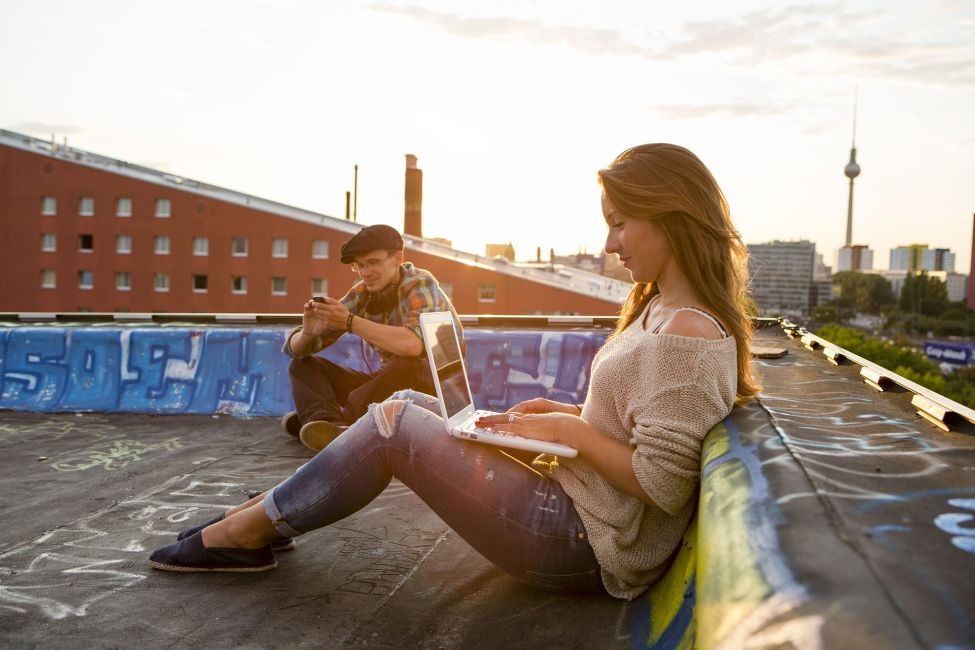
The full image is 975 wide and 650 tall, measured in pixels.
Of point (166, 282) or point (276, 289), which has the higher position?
point (166, 282)

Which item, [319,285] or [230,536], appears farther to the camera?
[319,285]

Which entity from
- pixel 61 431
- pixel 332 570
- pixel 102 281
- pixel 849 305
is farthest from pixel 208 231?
pixel 849 305

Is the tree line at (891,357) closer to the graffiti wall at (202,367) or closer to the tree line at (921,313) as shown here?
the graffiti wall at (202,367)

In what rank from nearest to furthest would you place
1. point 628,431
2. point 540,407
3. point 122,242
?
point 628,431, point 540,407, point 122,242

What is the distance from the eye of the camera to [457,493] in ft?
9.00

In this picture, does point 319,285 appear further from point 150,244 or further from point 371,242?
point 371,242

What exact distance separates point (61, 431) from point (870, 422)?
685cm

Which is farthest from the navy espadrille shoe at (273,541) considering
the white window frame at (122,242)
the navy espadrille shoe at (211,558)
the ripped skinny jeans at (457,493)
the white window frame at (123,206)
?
the white window frame at (122,242)

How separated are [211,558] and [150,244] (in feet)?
182

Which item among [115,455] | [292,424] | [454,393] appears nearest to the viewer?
[454,393]

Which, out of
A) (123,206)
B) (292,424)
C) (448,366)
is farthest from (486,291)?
(448,366)

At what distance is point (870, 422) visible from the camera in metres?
2.41

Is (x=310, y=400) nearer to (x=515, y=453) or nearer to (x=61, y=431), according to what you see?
(x=61, y=431)

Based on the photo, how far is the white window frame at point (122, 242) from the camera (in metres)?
54.2
